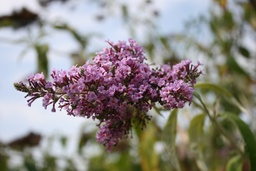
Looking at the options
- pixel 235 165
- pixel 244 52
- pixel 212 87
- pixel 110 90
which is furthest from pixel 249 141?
pixel 244 52

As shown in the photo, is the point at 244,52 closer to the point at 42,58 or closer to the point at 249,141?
the point at 42,58

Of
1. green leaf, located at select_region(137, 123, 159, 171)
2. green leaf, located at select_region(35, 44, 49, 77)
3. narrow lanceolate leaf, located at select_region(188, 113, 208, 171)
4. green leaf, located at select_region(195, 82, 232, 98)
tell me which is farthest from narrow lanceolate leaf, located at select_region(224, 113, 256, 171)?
green leaf, located at select_region(35, 44, 49, 77)

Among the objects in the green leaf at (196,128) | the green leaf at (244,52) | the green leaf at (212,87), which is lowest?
the green leaf at (212,87)

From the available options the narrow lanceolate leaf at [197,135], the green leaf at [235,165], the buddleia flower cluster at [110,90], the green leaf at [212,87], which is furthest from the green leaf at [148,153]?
the buddleia flower cluster at [110,90]

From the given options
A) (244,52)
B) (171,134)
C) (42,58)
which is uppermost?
(244,52)

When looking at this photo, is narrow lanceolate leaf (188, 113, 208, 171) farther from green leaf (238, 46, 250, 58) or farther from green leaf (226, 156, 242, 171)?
green leaf (238, 46, 250, 58)

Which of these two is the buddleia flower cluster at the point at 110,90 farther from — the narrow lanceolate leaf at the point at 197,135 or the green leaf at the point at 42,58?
the green leaf at the point at 42,58
